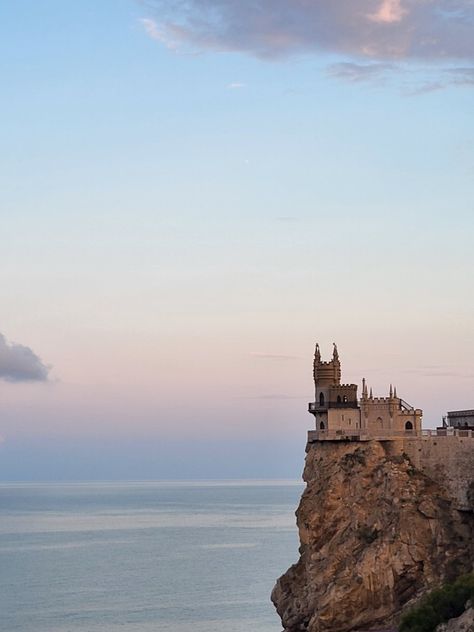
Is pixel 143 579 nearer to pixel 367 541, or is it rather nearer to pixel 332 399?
pixel 332 399

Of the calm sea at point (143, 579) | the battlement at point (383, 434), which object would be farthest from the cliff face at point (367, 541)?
the calm sea at point (143, 579)

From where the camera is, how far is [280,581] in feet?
231

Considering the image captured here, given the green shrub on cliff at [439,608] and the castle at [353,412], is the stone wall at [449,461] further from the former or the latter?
the green shrub on cliff at [439,608]

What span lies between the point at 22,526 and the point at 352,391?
136m

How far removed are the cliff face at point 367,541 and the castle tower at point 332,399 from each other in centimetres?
174

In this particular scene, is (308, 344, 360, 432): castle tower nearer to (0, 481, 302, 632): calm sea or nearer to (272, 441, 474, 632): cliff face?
(272, 441, 474, 632): cliff face

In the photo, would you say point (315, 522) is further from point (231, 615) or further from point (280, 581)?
point (231, 615)

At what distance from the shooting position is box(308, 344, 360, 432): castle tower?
232 ft

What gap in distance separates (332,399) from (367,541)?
10.8 meters

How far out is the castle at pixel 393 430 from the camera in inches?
2581

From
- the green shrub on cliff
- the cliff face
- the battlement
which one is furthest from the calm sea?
the green shrub on cliff

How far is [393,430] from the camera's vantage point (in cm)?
6925

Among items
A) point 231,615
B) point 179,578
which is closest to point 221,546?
point 179,578

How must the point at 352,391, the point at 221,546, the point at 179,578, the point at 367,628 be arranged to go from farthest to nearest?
the point at 221,546 → the point at 179,578 → the point at 352,391 → the point at 367,628
